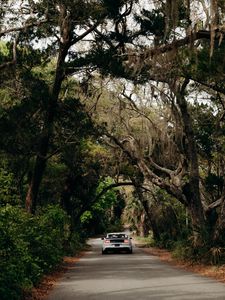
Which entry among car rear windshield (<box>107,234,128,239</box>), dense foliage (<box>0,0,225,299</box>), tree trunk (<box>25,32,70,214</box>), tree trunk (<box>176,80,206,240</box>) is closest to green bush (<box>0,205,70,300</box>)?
dense foliage (<box>0,0,225,299</box>)

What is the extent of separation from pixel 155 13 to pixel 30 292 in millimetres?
8964

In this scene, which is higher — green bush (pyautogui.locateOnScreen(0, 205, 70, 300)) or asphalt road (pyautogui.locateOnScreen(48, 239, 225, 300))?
green bush (pyautogui.locateOnScreen(0, 205, 70, 300))

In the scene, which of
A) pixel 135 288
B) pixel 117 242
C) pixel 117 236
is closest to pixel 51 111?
pixel 135 288

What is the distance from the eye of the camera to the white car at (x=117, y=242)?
31.8 metres

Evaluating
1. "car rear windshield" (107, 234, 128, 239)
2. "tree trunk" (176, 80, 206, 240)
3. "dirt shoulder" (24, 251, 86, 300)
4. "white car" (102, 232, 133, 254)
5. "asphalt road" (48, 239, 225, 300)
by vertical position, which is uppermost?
"tree trunk" (176, 80, 206, 240)

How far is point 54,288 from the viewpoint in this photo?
1266cm

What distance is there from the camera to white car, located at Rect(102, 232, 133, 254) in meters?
31.8

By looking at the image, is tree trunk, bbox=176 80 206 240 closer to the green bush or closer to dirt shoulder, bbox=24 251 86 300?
dirt shoulder, bbox=24 251 86 300

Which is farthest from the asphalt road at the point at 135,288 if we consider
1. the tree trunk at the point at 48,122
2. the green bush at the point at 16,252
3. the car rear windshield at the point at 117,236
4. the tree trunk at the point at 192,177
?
the car rear windshield at the point at 117,236

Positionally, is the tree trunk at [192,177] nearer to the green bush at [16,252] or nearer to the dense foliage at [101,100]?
the dense foliage at [101,100]

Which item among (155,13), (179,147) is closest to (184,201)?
(179,147)

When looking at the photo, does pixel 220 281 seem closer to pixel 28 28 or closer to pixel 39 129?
pixel 39 129

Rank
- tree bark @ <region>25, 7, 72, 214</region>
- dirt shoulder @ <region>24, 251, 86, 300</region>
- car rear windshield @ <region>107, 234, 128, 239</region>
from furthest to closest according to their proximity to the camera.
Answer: car rear windshield @ <region>107, 234, 128, 239</region>
tree bark @ <region>25, 7, 72, 214</region>
dirt shoulder @ <region>24, 251, 86, 300</region>

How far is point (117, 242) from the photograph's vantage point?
32219mm
